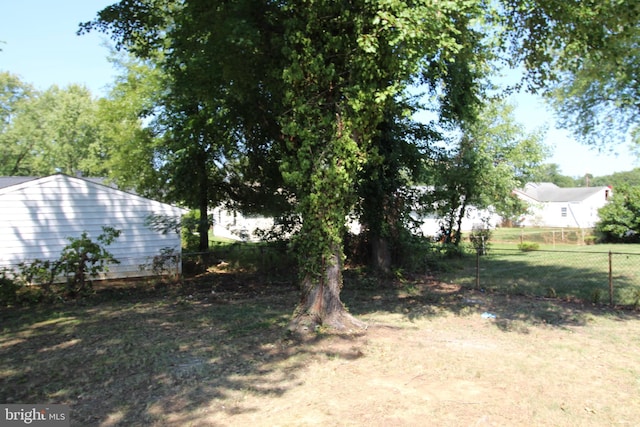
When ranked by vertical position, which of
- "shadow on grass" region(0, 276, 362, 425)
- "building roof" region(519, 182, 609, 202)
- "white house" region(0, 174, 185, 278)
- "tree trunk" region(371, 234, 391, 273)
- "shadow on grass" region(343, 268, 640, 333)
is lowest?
"shadow on grass" region(343, 268, 640, 333)

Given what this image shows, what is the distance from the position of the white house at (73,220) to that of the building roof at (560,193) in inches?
1785

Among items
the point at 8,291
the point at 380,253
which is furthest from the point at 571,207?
the point at 8,291

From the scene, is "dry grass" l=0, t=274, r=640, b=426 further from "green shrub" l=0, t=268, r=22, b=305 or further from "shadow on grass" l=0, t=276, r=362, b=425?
"green shrub" l=0, t=268, r=22, b=305

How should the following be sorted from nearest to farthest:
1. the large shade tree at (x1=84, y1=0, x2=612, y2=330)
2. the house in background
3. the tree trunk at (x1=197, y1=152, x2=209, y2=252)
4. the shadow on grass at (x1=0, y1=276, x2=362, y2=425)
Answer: the shadow on grass at (x1=0, y1=276, x2=362, y2=425)
the large shade tree at (x1=84, y1=0, x2=612, y2=330)
the tree trunk at (x1=197, y1=152, x2=209, y2=252)
the house in background

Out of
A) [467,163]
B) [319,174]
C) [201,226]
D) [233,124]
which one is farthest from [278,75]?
[467,163]

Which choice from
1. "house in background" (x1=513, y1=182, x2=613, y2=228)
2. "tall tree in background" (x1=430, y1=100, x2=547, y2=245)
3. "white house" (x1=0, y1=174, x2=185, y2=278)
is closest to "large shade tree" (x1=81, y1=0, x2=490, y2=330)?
"white house" (x1=0, y1=174, x2=185, y2=278)

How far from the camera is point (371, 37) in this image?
586 centimetres

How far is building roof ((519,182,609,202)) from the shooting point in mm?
52503

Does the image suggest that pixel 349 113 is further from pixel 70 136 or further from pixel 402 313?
pixel 70 136

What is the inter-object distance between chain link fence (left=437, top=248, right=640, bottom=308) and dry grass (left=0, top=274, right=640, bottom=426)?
1.16 meters

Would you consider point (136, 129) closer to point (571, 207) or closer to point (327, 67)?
point (327, 67)

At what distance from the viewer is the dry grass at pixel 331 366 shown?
4.12m

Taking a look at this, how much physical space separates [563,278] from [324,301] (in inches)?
359

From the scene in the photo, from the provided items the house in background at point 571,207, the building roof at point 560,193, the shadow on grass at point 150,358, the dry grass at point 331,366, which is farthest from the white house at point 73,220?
the building roof at point 560,193
